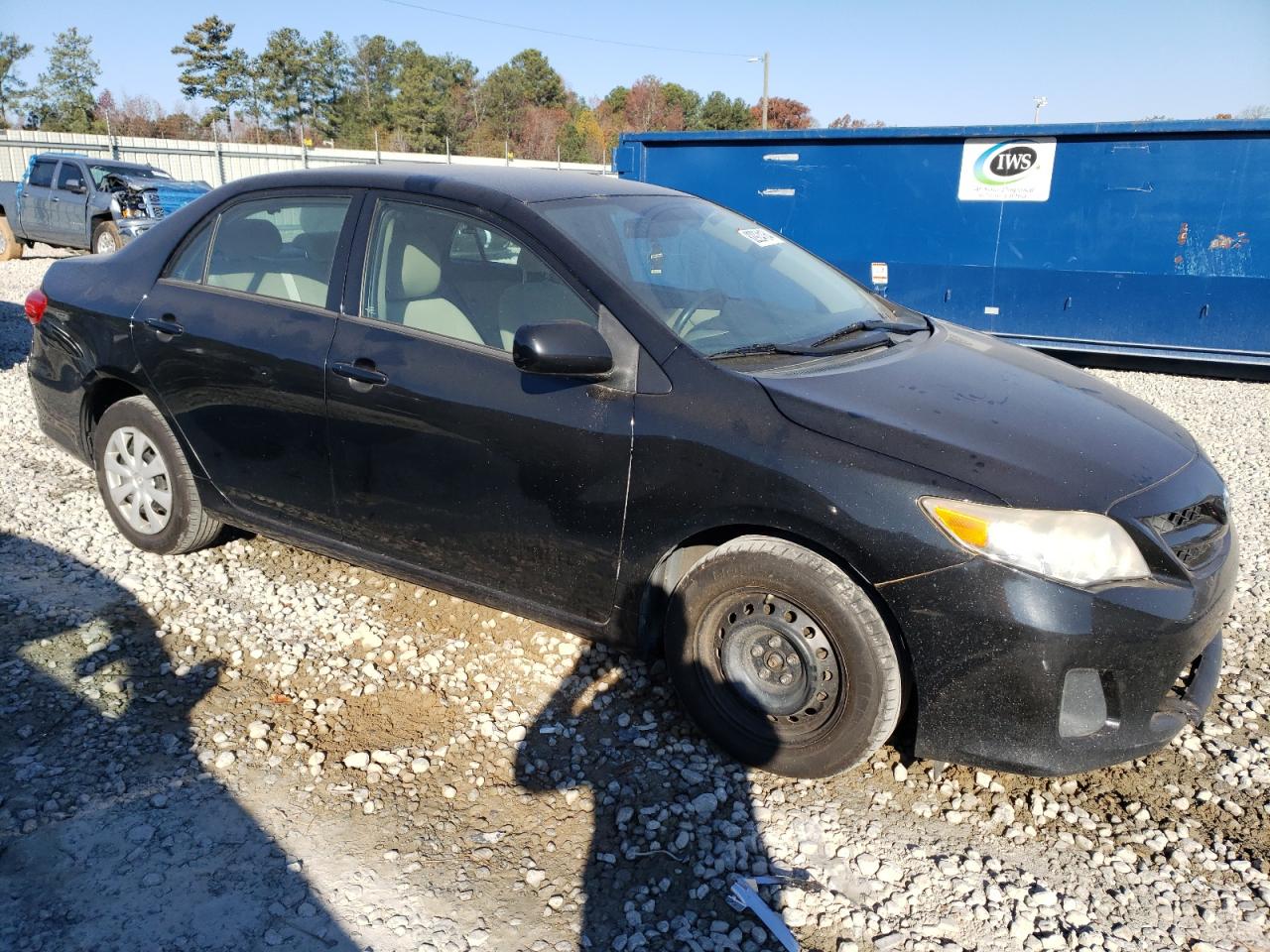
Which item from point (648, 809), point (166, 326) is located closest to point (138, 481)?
point (166, 326)

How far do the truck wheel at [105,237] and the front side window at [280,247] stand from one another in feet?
43.5

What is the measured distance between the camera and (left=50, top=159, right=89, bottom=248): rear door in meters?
15.5

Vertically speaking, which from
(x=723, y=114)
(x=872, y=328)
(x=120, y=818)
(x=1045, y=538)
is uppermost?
(x=723, y=114)

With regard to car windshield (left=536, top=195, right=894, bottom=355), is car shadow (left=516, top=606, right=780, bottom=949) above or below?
below

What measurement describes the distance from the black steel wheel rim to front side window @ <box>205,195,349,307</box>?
199cm

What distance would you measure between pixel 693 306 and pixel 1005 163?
8.10 m

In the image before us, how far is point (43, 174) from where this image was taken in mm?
16047

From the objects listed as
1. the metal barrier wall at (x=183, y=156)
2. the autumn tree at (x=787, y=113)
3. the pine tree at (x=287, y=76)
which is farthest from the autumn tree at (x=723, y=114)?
the metal barrier wall at (x=183, y=156)

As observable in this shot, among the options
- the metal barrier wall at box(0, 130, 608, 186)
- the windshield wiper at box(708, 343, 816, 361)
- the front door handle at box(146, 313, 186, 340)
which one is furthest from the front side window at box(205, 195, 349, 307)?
the metal barrier wall at box(0, 130, 608, 186)

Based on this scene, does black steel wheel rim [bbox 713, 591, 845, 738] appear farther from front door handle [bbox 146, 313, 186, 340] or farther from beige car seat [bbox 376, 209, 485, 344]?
front door handle [bbox 146, 313, 186, 340]

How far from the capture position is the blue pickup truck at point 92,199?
15.2 meters

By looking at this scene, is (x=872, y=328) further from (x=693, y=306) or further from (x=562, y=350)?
(x=562, y=350)

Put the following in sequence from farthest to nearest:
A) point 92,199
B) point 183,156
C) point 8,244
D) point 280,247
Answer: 1. point 183,156
2. point 8,244
3. point 92,199
4. point 280,247

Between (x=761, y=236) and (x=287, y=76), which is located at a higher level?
(x=287, y=76)
